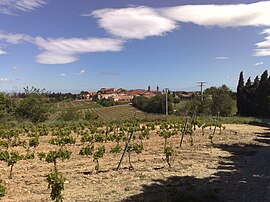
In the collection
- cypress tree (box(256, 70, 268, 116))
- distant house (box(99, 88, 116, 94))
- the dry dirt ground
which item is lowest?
the dry dirt ground

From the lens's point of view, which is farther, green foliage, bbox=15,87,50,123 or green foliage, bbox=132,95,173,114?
green foliage, bbox=132,95,173,114

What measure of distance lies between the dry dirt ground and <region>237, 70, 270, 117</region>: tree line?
124ft

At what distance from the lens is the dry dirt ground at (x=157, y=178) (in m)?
7.95

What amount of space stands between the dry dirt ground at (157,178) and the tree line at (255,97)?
37.9 meters

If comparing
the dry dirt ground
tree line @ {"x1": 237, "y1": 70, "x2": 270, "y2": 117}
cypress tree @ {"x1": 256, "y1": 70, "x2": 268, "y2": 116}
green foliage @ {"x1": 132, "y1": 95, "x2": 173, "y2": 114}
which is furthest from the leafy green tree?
the dry dirt ground

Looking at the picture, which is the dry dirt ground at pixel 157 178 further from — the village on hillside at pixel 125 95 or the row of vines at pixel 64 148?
the village on hillside at pixel 125 95

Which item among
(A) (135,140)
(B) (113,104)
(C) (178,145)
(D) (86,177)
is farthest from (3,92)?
(B) (113,104)

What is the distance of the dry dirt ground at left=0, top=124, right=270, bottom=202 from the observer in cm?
795

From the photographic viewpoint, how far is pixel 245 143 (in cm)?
1788

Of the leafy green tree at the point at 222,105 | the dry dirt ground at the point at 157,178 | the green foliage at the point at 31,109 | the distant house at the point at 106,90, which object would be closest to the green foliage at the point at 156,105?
the leafy green tree at the point at 222,105

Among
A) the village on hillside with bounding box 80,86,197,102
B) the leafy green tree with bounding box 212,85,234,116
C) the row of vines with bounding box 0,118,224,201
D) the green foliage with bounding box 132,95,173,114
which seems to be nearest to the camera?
the row of vines with bounding box 0,118,224,201

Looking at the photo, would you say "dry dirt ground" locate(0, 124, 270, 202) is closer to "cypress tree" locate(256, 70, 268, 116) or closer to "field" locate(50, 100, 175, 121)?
"field" locate(50, 100, 175, 121)

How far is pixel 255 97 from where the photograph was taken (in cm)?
5091

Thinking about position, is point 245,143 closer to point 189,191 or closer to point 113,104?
point 189,191
